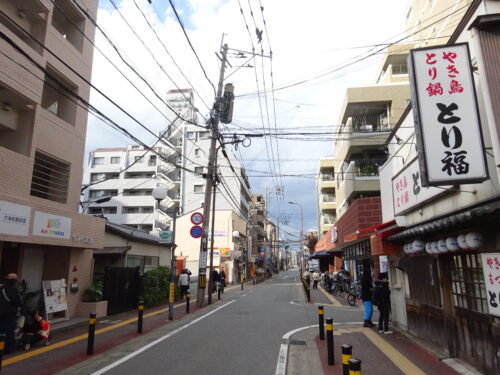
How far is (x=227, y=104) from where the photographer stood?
1680 cm

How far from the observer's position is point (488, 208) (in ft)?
16.6

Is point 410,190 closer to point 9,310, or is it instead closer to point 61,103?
point 9,310

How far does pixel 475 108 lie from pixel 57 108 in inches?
554

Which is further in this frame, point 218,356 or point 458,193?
point 218,356

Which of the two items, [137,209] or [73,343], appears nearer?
[73,343]

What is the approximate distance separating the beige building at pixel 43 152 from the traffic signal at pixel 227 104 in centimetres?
578

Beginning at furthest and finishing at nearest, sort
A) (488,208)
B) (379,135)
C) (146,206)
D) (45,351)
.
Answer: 1. (146,206)
2. (379,135)
3. (45,351)
4. (488,208)

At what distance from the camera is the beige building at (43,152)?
10188 millimetres

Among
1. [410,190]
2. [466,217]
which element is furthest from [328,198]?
[466,217]

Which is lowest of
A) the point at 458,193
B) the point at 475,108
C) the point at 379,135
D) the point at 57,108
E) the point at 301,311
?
→ the point at 301,311

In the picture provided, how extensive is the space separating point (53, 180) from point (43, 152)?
1426 millimetres

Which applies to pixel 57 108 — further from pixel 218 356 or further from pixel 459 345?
pixel 459 345

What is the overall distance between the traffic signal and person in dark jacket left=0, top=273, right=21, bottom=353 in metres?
11.0

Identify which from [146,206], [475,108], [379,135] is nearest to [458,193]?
[475,108]
